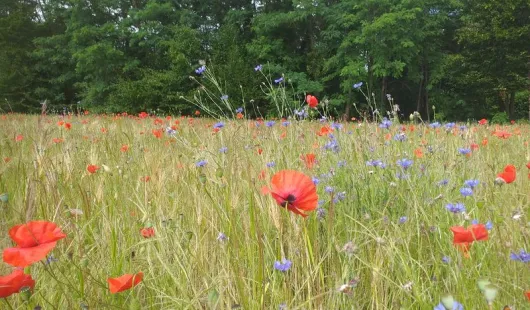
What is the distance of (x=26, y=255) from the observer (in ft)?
1.95

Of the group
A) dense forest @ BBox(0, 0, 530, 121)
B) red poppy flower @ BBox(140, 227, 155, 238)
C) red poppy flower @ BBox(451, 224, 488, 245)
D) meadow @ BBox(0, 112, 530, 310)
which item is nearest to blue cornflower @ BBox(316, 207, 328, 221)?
meadow @ BBox(0, 112, 530, 310)

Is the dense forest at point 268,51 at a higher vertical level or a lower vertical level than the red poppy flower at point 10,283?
higher

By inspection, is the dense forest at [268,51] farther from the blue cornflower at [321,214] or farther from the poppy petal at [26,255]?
the poppy petal at [26,255]

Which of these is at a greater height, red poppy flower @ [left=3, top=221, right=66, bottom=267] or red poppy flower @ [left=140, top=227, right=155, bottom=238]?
red poppy flower @ [left=3, top=221, right=66, bottom=267]

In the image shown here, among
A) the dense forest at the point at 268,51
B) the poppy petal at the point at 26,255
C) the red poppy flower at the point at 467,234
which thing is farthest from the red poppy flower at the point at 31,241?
the dense forest at the point at 268,51

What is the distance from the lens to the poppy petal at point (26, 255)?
578 millimetres

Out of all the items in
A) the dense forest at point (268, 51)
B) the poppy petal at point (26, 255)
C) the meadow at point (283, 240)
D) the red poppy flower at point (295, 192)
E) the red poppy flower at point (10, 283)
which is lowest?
the meadow at point (283, 240)

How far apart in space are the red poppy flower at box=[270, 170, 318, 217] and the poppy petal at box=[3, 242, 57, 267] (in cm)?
34

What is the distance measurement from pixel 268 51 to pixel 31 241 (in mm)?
19701

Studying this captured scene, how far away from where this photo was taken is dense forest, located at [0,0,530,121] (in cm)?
1897

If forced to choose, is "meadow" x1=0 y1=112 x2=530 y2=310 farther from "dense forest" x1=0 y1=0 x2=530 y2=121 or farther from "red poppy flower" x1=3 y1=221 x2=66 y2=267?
"dense forest" x1=0 y1=0 x2=530 y2=121

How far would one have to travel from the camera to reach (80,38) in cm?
2098

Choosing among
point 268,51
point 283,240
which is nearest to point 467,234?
point 283,240

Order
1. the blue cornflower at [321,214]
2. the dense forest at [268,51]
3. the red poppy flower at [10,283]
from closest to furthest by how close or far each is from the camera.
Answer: the red poppy flower at [10,283] → the blue cornflower at [321,214] → the dense forest at [268,51]
